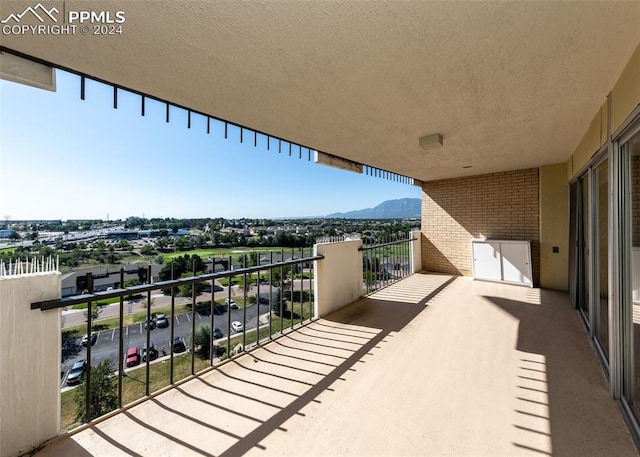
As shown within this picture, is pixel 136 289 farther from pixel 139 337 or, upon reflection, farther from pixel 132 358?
pixel 139 337

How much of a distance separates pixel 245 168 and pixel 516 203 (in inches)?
714

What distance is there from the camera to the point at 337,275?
403cm

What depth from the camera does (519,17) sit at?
1.43 meters


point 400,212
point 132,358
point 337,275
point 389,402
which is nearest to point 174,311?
point 389,402

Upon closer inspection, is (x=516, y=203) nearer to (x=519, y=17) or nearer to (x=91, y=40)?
(x=519, y=17)

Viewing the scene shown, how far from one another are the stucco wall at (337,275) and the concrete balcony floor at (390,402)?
624 millimetres

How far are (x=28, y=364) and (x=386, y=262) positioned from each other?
17.5ft

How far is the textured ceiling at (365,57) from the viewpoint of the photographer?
1.38m

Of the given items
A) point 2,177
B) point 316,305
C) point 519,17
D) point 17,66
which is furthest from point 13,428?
point 519,17

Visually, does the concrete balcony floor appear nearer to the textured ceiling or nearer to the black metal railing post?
the black metal railing post

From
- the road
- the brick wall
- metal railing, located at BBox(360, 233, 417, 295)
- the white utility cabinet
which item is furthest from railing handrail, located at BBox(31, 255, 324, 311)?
the road

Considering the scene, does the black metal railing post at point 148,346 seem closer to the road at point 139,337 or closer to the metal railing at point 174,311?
the metal railing at point 174,311

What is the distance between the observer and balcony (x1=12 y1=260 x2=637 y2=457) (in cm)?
152

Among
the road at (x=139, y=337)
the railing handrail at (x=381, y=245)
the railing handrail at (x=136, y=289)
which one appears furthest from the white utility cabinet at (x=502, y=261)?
the road at (x=139, y=337)
